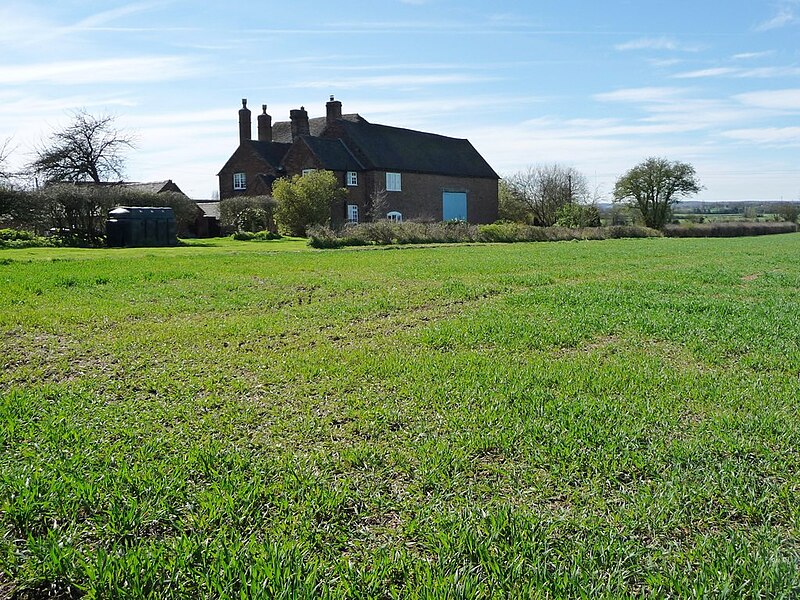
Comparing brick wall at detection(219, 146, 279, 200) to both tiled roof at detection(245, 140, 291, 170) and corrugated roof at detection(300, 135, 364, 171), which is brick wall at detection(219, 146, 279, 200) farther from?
corrugated roof at detection(300, 135, 364, 171)

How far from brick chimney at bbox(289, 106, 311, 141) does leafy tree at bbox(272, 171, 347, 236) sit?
13.1 m

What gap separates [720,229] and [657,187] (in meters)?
8.39

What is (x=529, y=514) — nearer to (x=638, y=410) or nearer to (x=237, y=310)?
(x=638, y=410)

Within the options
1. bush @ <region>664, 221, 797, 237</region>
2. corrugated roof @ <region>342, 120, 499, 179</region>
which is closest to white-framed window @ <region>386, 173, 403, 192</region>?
corrugated roof @ <region>342, 120, 499, 179</region>

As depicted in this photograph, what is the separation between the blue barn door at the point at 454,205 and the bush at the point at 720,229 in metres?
16.3

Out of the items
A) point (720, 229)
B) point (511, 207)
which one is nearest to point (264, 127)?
point (511, 207)

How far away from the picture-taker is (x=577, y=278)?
14.4 meters

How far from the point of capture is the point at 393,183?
4878 cm

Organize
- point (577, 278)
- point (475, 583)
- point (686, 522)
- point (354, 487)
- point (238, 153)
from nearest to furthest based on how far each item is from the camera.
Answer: point (475, 583) → point (686, 522) → point (354, 487) → point (577, 278) → point (238, 153)

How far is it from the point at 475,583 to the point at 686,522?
3.93ft

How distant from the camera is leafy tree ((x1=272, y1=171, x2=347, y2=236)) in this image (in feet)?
121

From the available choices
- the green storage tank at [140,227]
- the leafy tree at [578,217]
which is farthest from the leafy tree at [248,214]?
the leafy tree at [578,217]

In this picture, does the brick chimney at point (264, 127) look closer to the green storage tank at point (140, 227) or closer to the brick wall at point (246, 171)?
the brick wall at point (246, 171)

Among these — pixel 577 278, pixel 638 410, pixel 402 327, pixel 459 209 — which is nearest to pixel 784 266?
pixel 577 278
